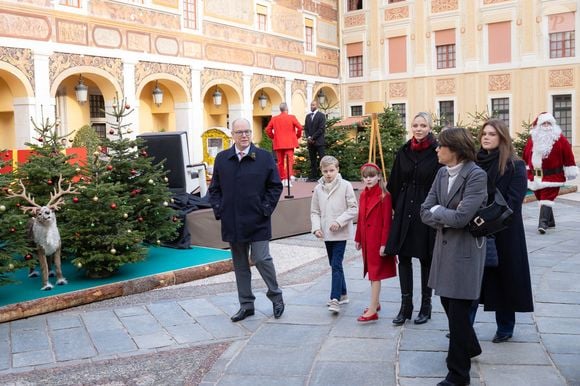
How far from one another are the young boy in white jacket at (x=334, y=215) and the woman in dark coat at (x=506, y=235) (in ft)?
4.85

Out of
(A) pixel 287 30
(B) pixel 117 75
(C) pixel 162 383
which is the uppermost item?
(A) pixel 287 30

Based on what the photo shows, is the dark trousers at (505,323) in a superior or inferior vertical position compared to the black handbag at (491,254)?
inferior

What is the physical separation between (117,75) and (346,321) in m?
17.0

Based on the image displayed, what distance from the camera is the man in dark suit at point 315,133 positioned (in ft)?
50.2

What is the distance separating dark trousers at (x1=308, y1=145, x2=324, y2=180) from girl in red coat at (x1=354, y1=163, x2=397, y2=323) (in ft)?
31.9

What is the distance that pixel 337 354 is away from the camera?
5219mm

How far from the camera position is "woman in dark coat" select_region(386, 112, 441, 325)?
18.3 ft

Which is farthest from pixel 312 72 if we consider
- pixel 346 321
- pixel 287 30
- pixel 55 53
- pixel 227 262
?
pixel 346 321

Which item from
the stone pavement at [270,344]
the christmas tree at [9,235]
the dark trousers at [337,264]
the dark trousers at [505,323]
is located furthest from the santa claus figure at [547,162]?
the christmas tree at [9,235]

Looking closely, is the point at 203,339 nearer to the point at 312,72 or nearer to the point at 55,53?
the point at 55,53

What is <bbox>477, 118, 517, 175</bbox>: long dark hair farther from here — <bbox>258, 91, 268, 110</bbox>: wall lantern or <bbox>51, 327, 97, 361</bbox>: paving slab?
<bbox>258, 91, 268, 110</bbox>: wall lantern

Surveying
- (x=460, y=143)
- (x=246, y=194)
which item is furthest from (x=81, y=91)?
(x=460, y=143)

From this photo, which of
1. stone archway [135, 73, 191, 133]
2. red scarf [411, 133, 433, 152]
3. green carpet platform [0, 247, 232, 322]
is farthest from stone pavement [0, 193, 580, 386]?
stone archway [135, 73, 191, 133]

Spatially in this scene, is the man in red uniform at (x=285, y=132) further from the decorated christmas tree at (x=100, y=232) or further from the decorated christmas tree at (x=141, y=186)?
the decorated christmas tree at (x=100, y=232)
